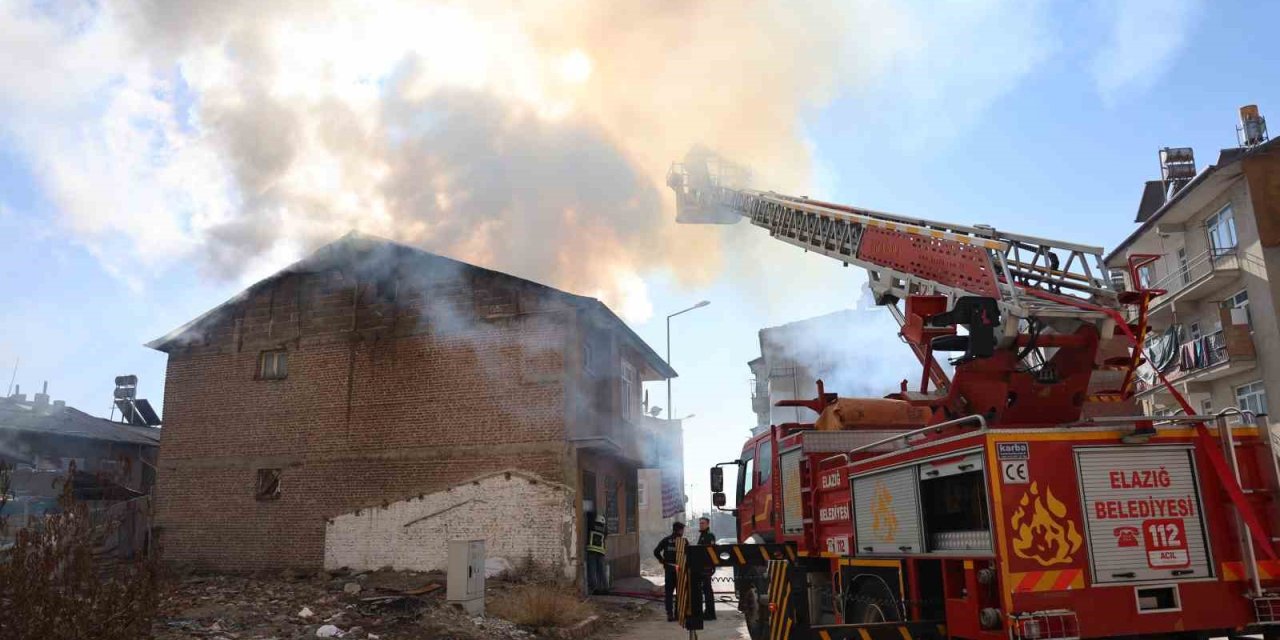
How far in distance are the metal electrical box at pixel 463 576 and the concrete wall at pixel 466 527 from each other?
15.1ft

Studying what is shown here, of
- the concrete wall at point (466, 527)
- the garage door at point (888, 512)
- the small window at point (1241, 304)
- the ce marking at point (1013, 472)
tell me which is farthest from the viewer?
the small window at point (1241, 304)

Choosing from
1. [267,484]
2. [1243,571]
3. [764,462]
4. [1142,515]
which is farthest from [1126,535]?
[267,484]

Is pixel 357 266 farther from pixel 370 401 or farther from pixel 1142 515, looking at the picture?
pixel 1142 515

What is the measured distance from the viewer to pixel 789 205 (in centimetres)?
1468

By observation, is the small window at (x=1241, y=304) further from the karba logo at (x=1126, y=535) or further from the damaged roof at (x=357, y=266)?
the karba logo at (x=1126, y=535)

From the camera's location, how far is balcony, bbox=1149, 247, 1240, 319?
22.0 metres

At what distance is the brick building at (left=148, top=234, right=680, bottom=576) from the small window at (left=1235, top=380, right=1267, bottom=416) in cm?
1640

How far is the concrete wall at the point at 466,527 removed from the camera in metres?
16.4

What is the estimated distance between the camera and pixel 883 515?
6.66m

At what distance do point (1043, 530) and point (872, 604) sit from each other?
212 cm

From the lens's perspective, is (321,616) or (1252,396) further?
(1252,396)

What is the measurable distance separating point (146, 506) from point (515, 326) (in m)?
10.6

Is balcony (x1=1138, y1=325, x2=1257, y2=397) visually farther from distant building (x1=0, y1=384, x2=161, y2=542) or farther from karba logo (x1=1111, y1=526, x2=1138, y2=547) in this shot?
distant building (x1=0, y1=384, x2=161, y2=542)

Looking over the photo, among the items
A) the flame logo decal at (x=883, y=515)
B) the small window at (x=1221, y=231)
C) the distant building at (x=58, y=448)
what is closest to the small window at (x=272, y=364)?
the distant building at (x=58, y=448)
